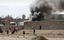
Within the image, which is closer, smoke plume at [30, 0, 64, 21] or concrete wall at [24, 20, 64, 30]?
concrete wall at [24, 20, 64, 30]

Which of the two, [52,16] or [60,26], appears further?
[52,16]

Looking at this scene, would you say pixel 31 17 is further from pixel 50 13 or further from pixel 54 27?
pixel 54 27

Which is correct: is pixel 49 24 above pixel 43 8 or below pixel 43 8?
below

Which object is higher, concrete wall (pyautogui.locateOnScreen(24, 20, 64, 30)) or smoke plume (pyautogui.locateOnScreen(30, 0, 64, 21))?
smoke plume (pyautogui.locateOnScreen(30, 0, 64, 21))

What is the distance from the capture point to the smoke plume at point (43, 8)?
5519 centimetres

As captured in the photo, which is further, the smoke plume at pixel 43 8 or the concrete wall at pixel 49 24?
the smoke plume at pixel 43 8

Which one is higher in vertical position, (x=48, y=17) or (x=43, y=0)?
(x=43, y=0)

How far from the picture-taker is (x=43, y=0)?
57406 mm

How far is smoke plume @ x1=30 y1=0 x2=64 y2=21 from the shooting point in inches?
2173

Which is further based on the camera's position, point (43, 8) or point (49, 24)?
point (43, 8)

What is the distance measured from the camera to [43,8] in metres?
56.0

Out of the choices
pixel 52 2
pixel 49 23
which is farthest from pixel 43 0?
pixel 49 23

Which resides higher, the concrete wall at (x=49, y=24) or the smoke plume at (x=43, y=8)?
the smoke plume at (x=43, y=8)

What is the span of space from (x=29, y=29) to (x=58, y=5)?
1145cm
